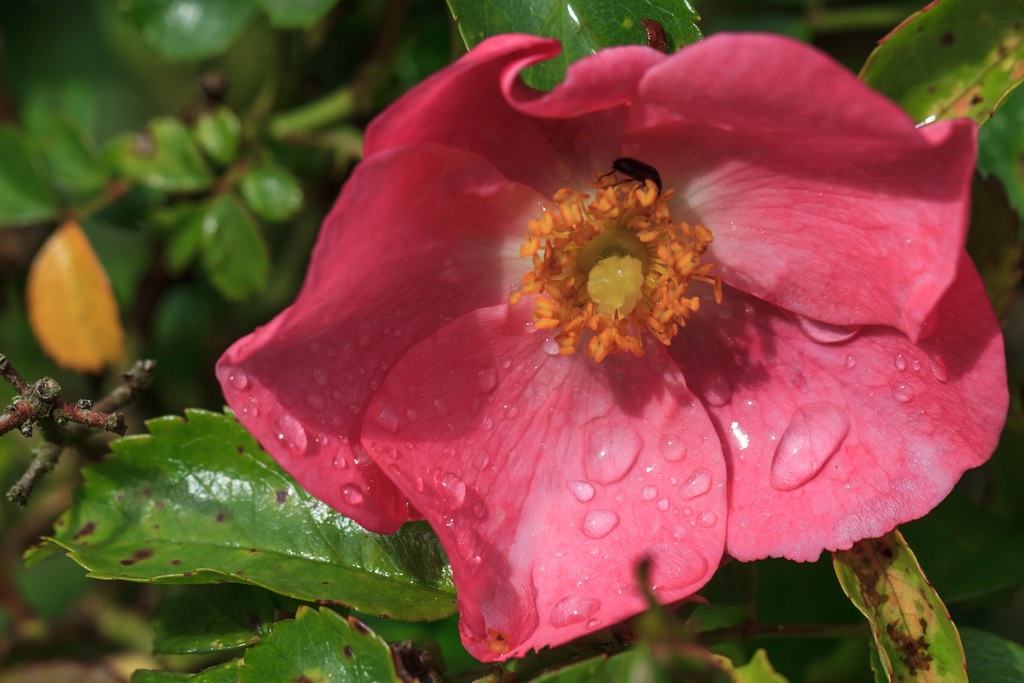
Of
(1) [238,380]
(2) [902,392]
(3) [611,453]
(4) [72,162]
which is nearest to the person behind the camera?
(1) [238,380]

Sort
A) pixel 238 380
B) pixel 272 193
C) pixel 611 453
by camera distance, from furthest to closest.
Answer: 1. pixel 272 193
2. pixel 611 453
3. pixel 238 380

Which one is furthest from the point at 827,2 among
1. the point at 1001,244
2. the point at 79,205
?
the point at 79,205

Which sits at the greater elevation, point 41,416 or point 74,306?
point 41,416

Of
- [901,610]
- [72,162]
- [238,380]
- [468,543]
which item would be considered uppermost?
[72,162]

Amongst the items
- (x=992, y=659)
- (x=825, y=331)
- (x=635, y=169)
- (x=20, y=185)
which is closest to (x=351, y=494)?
(x=635, y=169)

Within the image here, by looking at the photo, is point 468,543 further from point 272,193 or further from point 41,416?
point 272,193

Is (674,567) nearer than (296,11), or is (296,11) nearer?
(674,567)

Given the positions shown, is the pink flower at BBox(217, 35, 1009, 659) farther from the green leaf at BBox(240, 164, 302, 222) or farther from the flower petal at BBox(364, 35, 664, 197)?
the green leaf at BBox(240, 164, 302, 222)
